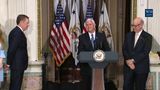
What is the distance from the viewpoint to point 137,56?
695cm

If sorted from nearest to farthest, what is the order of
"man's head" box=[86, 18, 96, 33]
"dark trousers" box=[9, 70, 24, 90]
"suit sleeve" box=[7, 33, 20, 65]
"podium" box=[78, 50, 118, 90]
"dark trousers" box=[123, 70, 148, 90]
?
"podium" box=[78, 50, 118, 90]
"man's head" box=[86, 18, 96, 33]
"suit sleeve" box=[7, 33, 20, 65]
"dark trousers" box=[9, 70, 24, 90]
"dark trousers" box=[123, 70, 148, 90]

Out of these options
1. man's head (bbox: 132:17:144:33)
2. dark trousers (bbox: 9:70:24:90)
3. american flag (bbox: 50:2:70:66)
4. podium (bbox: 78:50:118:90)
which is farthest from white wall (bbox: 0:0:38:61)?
podium (bbox: 78:50:118:90)

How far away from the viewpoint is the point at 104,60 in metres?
5.52

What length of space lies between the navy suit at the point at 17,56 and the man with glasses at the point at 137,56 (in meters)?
1.70

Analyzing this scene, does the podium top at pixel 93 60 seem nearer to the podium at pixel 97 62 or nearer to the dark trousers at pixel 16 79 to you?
the podium at pixel 97 62

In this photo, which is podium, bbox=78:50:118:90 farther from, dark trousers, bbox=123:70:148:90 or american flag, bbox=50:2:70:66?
american flag, bbox=50:2:70:66

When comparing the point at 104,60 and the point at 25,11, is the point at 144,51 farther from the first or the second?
the point at 25,11

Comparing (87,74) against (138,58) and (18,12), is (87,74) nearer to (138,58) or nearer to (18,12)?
(138,58)

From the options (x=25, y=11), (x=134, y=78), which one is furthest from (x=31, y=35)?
(x=134, y=78)

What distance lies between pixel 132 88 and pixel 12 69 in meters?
2.05

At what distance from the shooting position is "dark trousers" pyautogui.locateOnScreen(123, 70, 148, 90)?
7055 millimetres

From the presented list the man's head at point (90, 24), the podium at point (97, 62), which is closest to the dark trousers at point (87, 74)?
the man's head at point (90, 24)

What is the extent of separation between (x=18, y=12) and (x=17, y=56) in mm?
1023

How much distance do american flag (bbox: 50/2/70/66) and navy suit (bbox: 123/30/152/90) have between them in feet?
5.89
